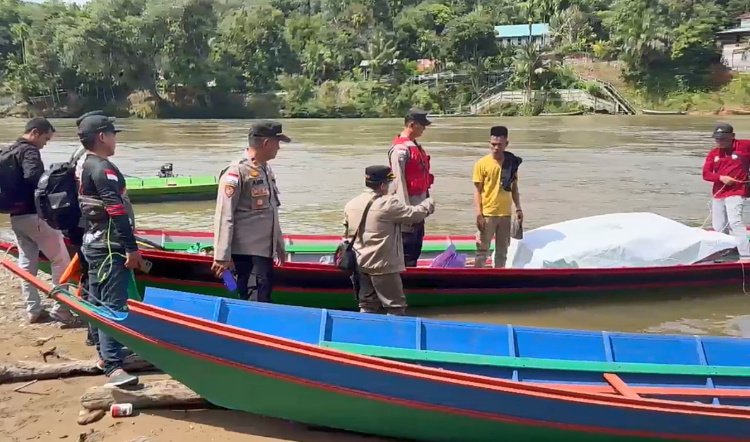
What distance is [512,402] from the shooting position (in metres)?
4.14

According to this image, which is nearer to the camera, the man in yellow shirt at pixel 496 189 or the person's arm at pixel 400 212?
the person's arm at pixel 400 212

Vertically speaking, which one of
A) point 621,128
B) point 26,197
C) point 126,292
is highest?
point 26,197

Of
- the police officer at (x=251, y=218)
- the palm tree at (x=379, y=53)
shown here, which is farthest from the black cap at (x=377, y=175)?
the palm tree at (x=379, y=53)

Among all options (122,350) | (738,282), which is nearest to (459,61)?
(738,282)

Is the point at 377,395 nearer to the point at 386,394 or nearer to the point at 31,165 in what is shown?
the point at 386,394

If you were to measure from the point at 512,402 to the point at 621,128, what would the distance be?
39015 millimetres

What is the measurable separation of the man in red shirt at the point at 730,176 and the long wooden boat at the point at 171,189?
413 inches

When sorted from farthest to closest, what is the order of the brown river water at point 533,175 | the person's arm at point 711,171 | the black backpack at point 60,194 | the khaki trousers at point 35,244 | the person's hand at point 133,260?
the person's arm at point 711,171 → the brown river water at point 533,175 → the khaki trousers at point 35,244 → the black backpack at point 60,194 → the person's hand at point 133,260

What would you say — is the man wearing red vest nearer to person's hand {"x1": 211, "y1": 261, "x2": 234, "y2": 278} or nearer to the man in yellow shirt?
the man in yellow shirt

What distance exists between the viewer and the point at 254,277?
17.7 ft

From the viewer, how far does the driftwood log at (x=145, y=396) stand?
4.80 m

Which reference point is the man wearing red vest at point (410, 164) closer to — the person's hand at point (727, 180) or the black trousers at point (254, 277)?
the black trousers at point (254, 277)

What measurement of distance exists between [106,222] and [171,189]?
1130 centimetres

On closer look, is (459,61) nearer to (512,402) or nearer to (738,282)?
(738,282)
